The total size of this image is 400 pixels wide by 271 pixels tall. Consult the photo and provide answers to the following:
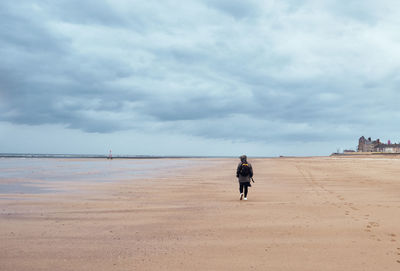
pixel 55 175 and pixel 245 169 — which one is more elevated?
pixel 245 169

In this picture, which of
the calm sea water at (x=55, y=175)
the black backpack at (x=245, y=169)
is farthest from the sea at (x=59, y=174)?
the black backpack at (x=245, y=169)

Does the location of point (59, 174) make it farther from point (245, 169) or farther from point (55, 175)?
point (245, 169)

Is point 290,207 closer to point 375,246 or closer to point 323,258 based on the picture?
point 375,246

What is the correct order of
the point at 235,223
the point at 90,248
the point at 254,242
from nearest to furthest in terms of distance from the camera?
the point at 90,248 → the point at 254,242 → the point at 235,223

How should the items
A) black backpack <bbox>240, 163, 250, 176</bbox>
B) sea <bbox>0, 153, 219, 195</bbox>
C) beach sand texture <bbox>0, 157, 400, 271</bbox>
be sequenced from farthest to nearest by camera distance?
sea <bbox>0, 153, 219, 195</bbox> < black backpack <bbox>240, 163, 250, 176</bbox> < beach sand texture <bbox>0, 157, 400, 271</bbox>

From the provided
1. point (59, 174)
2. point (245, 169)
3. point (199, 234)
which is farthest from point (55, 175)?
point (199, 234)

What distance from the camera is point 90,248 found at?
6773 mm

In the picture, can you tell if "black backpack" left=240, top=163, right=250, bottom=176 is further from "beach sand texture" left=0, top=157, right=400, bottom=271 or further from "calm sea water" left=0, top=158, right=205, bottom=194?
"calm sea water" left=0, top=158, right=205, bottom=194

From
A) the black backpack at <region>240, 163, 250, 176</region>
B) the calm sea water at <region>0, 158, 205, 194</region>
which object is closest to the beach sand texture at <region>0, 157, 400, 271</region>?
the black backpack at <region>240, 163, 250, 176</region>

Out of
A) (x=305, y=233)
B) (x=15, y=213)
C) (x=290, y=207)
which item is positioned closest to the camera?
(x=305, y=233)

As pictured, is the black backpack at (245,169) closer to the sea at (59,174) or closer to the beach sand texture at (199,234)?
the beach sand texture at (199,234)

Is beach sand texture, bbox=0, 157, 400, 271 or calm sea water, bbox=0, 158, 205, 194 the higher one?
beach sand texture, bbox=0, 157, 400, 271

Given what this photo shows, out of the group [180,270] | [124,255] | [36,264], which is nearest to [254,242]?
[180,270]

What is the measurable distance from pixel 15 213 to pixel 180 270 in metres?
7.54
